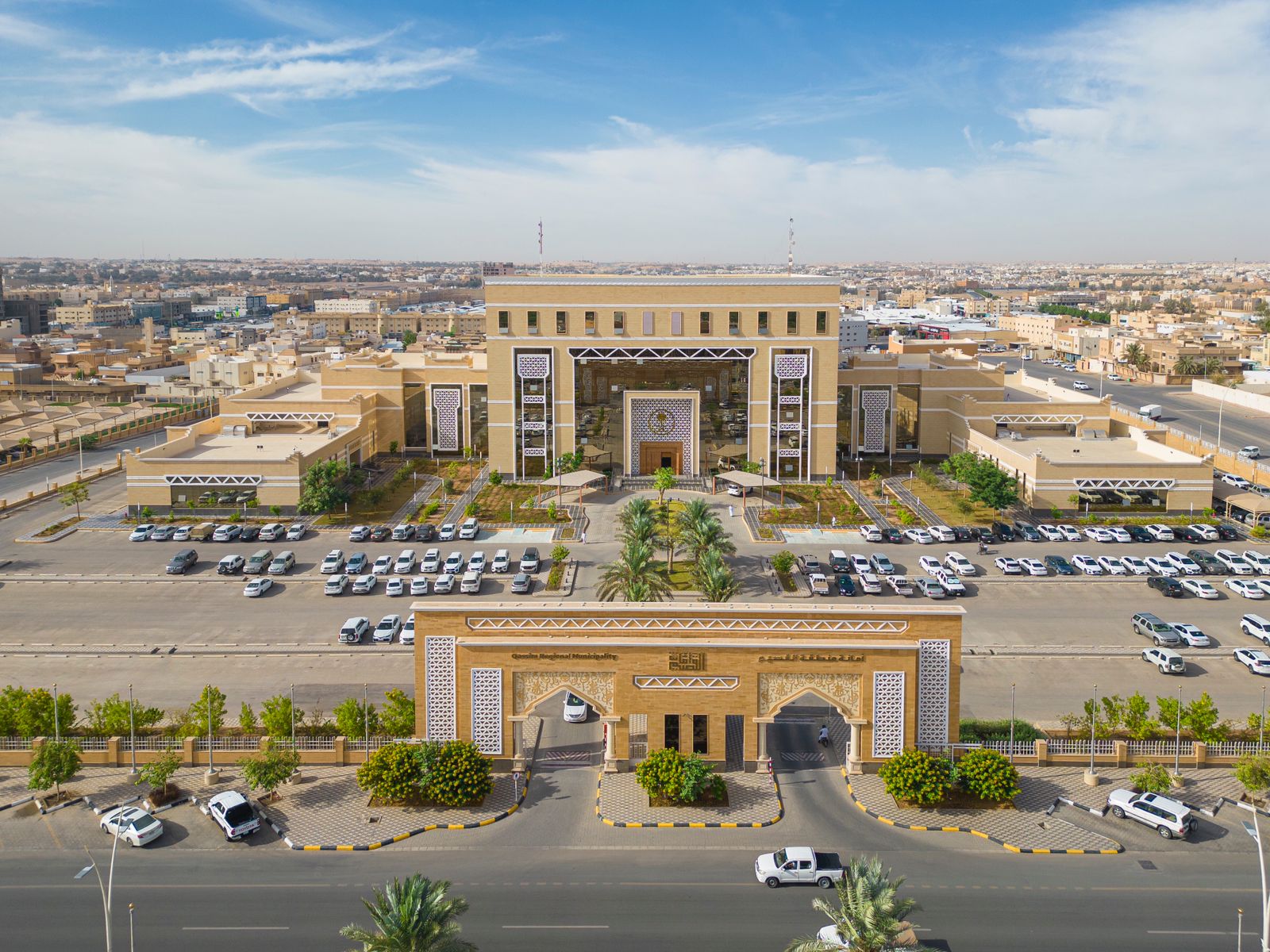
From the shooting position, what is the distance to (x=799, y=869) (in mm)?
26641

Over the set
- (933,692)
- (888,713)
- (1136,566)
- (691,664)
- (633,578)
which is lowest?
(1136,566)

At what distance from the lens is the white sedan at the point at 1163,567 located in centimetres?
5569

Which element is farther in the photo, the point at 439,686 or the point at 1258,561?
the point at 1258,561

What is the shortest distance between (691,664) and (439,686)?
7913 millimetres

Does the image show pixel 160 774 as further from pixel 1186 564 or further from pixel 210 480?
pixel 1186 564

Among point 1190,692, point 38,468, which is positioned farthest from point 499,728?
point 38,468

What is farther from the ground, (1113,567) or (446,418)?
(446,418)

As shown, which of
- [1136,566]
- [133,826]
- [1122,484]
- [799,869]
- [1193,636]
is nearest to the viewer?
[799,869]

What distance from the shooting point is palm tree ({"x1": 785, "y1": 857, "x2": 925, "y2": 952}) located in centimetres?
2100

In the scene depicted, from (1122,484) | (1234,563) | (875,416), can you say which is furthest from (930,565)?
(875,416)

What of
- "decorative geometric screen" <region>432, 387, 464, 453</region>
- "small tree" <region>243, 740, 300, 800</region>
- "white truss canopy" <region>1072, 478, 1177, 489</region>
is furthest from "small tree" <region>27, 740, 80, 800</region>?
"white truss canopy" <region>1072, 478, 1177, 489</region>

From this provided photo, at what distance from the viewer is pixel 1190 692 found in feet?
134

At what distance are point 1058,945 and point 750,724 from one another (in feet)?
35.9

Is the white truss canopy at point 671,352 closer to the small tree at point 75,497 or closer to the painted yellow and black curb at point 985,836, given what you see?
the small tree at point 75,497
